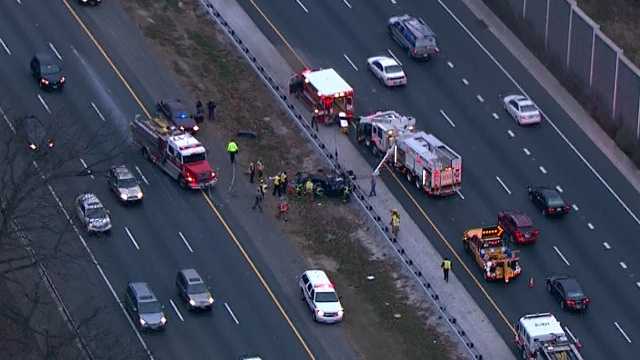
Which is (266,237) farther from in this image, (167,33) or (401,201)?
(167,33)

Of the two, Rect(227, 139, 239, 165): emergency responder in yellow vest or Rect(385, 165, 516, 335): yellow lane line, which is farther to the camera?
Rect(227, 139, 239, 165): emergency responder in yellow vest

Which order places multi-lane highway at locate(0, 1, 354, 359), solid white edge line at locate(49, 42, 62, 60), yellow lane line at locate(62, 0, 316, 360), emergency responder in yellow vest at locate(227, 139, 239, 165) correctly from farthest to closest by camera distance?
1. solid white edge line at locate(49, 42, 62, 60)
2. emergency responder in yellow vest at locate(227, 139, 239, 165)
3. yellow lane line at locate(62, 0, 316, 360)
4. multi-lane highway at locate(0, 1, 354, 359)

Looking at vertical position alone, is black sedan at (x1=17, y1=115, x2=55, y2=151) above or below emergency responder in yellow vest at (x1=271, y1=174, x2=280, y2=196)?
above

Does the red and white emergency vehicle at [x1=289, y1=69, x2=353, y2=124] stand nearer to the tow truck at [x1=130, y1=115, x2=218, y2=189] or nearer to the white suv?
the tow truck at [x1=130, y1=115, x2=218, y2=189]

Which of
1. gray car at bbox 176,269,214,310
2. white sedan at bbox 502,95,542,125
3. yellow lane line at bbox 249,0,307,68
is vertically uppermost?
yellow lane line at bbox 249,0,307,68

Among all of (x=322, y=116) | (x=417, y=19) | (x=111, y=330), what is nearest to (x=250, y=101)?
(x=322, y=116)

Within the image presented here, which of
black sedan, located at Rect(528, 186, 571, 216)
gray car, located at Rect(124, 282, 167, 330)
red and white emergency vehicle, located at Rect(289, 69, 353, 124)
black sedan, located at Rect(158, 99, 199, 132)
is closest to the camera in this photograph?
gray car, located at Rect(124, 282, 167, 330)

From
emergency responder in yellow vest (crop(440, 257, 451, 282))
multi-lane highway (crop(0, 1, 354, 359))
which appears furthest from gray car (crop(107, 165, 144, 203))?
emergency responder in yellow vest (crop(440, 257, 451, 282))
